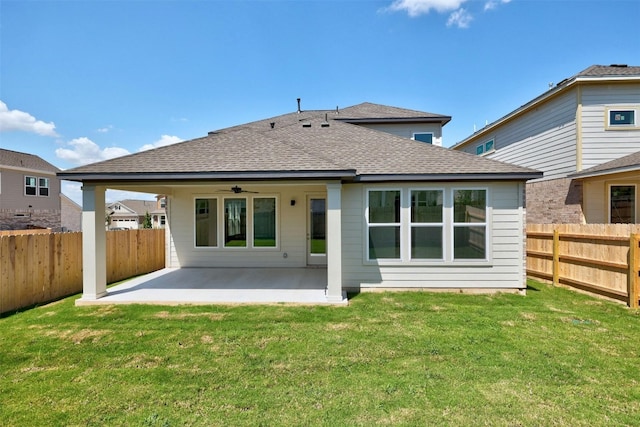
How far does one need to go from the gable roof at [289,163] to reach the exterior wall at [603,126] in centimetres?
448

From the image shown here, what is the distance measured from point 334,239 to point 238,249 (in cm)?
458

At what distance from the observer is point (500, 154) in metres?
13.0

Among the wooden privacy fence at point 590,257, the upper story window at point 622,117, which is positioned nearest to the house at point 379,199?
the wooden privacy fence at point 590,257

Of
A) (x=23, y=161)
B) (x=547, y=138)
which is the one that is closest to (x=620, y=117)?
(x=547, y=138)

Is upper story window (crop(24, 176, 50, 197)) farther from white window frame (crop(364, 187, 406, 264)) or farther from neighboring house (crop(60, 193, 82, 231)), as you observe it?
white window frame (crop(364, 187, 406, 264))

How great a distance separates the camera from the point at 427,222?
21.8ft

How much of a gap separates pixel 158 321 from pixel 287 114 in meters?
11.1

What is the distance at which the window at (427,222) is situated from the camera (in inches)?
260

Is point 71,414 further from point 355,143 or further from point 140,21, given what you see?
point 140,21

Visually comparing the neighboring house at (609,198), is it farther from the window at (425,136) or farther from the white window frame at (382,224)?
the white window frame at (382,224)

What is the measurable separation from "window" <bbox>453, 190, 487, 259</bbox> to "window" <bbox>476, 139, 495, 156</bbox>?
889cm

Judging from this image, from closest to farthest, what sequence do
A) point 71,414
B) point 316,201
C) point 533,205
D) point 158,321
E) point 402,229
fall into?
point 71,414 → point 158,321 → point 402,229 → point 316,201 → point 533,205

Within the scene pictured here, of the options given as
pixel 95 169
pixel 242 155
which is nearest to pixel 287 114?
pixel 242 155

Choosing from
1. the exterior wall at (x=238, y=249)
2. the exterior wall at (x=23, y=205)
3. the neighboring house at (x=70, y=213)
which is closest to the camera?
the exterior wall at (x=238, y=249)
